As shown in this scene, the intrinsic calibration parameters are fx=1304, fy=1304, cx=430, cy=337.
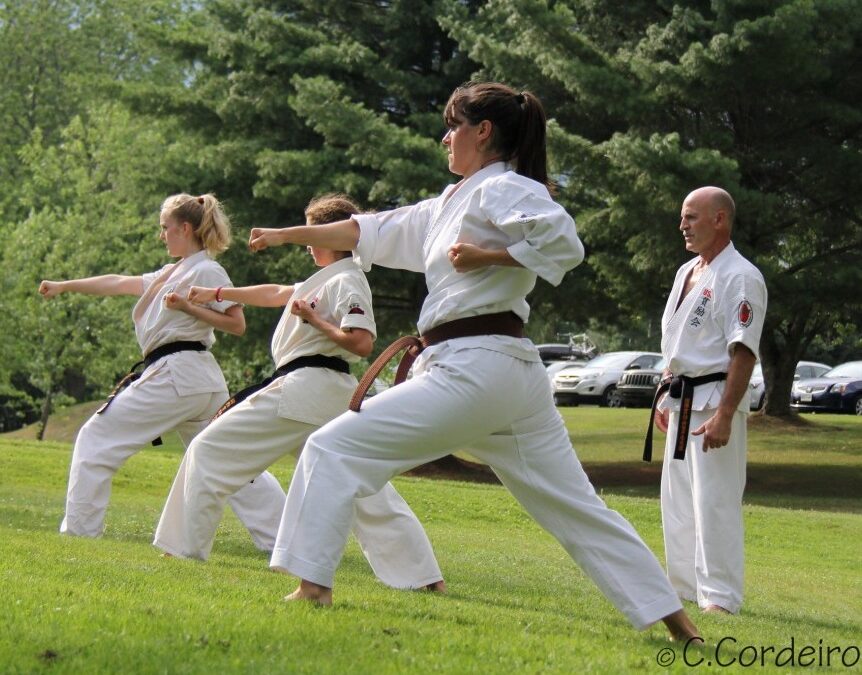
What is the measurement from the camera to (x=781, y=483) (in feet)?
84.9

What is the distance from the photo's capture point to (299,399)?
7.73 m

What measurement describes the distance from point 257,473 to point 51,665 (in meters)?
3.69

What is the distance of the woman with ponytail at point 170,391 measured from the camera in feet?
29.9

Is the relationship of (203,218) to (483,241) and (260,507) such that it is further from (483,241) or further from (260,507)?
(483,241)

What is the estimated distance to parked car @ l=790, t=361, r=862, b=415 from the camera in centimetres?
4366

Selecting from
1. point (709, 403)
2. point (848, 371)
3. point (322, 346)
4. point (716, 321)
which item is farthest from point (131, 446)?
point (848, 371)

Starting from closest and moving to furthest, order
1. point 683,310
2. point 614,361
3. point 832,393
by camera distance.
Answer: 1. point 683,310
2. point 832,393
3. point 614,361

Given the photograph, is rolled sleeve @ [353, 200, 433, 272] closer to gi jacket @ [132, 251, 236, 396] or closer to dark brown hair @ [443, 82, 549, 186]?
dark brown hair @ [443, 82, 549, 186]

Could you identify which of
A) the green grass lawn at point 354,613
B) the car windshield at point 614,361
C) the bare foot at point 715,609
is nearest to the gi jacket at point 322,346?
the green grass lawn at point 354,613

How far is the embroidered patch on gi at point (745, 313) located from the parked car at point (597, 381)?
4009cm

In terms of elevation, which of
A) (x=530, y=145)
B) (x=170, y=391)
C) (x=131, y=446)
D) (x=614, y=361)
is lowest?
(x=614, y=361)

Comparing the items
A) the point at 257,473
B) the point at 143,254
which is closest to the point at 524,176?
the point at 257,473

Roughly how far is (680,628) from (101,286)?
221 inches

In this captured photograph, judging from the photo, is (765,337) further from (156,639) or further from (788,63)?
(156,639)
